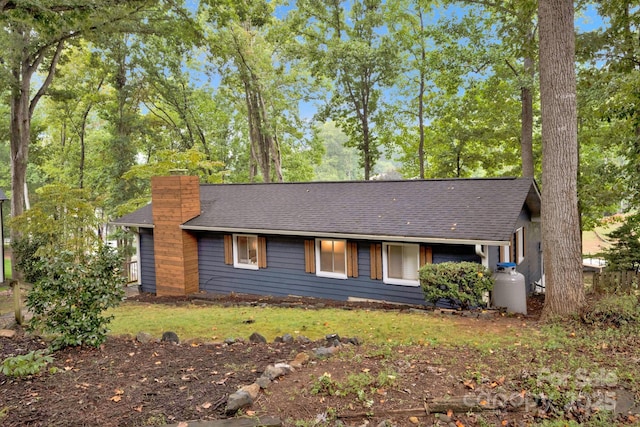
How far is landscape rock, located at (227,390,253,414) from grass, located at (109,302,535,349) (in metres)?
2.53

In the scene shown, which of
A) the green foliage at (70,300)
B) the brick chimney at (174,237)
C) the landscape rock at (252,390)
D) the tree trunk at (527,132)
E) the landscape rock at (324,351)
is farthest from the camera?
the tree trunk at (527,132)

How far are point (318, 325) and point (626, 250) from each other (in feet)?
33.4

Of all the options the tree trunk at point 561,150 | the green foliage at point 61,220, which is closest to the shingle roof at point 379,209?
the tree trunk at point 561,150

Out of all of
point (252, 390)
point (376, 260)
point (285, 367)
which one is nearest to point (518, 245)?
point (376, 260)

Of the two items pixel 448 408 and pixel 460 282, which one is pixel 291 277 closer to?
pixel 460 282

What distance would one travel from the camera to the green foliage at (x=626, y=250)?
11.5 m

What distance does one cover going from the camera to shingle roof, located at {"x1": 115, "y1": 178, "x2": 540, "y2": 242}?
8602mm

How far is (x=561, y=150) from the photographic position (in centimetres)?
651

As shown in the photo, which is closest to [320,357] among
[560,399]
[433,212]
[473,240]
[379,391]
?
[379,391]

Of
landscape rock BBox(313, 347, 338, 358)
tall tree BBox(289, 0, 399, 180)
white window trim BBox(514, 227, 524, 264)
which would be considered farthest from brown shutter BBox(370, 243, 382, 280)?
tall tree BBox(289, 0, 399, 180)

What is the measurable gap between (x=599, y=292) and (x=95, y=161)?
86.8 feet

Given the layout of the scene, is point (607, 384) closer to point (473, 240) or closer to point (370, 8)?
point (473, 240)

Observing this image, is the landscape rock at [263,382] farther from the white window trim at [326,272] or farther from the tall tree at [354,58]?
the tall tree at [354,58]

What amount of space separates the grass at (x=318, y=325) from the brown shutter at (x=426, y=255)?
1.60 metres
